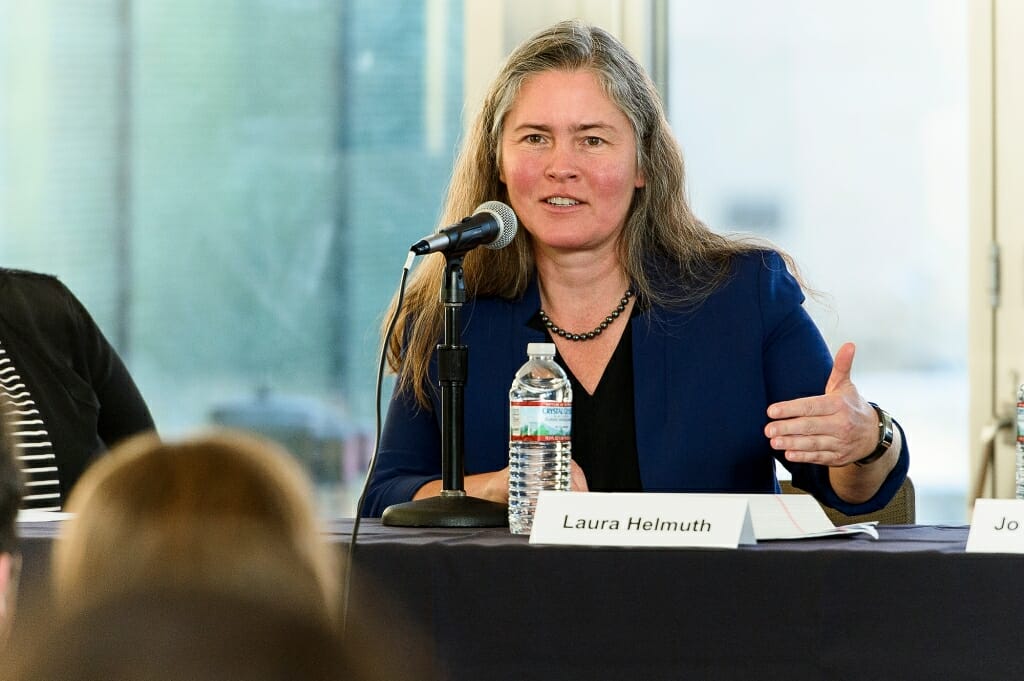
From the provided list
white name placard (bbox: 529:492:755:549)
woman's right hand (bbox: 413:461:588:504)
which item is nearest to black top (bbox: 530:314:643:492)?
woman's right hand (bbox: 413:461:588:504)

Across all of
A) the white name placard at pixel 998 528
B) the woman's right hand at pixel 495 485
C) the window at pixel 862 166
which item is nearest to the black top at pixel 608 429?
the woman's right hand at pixel 495 485

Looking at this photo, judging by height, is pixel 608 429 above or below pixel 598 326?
below

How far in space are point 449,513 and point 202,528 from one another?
104cm

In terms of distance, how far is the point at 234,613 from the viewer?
542 mm

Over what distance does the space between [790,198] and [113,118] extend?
197cm

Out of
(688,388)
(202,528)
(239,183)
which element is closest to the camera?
(202,528)

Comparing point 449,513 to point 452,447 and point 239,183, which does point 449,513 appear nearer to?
point 452,447

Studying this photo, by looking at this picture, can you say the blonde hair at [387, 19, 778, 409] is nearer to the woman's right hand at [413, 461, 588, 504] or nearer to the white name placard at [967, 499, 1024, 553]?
the woman's right hand at [413, 461, 588, 504]

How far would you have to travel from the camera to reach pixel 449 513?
1.61 meters

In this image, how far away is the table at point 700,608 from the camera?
1248mm

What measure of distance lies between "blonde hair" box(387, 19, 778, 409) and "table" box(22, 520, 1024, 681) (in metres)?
0.76

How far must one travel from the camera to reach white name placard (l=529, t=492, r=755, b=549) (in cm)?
134

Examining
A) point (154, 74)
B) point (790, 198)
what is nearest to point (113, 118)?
point (154, 74)

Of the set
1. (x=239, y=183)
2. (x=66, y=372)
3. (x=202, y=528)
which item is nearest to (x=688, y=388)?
(x=66, y=372)
